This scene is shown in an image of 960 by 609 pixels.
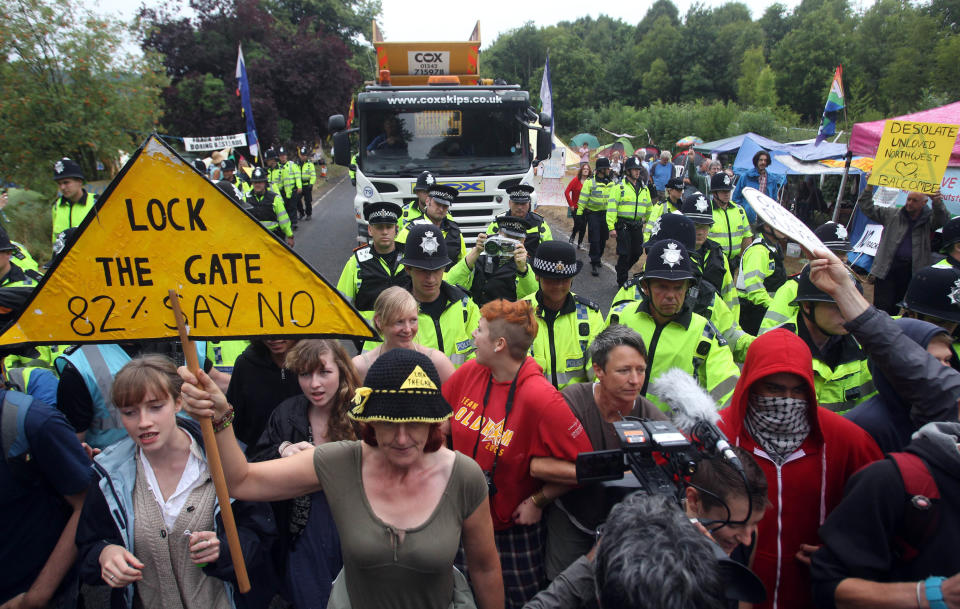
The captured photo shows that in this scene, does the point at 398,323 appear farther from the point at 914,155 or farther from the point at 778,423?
the point at 914,155

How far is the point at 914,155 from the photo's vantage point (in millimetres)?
6289

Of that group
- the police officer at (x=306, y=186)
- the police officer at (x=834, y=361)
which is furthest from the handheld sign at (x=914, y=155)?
the police officer at (x=306, y=186)

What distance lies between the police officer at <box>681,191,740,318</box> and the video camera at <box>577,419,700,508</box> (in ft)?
10.7

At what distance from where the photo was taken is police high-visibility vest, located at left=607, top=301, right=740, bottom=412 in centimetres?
331

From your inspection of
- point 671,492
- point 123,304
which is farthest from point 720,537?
point 123,304

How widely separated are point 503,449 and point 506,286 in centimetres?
294

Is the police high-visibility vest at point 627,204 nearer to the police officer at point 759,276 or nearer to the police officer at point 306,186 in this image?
the police officer at point 759,276

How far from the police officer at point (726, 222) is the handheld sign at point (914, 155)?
4.82 feet

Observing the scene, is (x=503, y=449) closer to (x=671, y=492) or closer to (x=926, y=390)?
(x=671, y=492)

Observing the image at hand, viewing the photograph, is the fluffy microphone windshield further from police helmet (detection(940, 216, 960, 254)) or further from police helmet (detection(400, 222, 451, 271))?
police helmet (detection(940, 216, 960, 254))

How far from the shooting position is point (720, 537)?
198 centimetres

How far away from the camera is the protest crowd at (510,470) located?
1800mm

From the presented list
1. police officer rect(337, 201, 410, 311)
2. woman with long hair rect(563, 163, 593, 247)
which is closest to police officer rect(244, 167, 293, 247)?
woman with long hair rect(563, 163, 593, 247)

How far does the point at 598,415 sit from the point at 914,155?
5923 millimetres
